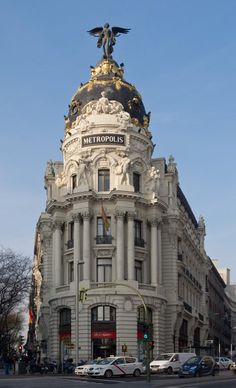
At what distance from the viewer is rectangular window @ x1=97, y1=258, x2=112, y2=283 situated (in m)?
72.3

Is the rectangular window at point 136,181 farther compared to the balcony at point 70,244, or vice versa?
the rectangular window at point 136,181

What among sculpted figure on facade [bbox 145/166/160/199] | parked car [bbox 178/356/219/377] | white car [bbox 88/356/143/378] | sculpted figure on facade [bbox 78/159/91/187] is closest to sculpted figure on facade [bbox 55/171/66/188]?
sculpted figure on facade [bbox 78/159/91/187]

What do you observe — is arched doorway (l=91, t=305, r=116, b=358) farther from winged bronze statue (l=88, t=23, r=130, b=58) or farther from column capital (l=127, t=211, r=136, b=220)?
winged bronze statue (l=88, t=23, r=130, b=58)

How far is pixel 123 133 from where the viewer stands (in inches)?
2953

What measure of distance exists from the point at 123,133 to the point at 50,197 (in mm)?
11055

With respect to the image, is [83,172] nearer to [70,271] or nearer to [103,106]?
[103,106]

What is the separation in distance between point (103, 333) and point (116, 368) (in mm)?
18227

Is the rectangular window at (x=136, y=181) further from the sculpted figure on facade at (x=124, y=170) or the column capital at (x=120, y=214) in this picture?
the column capital at (x=120, y=214)

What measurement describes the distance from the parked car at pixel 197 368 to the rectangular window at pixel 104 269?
→ 21407 millimetres

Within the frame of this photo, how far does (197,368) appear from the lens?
5084 centimetres

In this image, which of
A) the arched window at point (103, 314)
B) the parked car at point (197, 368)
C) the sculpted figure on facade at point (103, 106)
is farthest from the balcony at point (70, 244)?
the parked car at point (197, 368)

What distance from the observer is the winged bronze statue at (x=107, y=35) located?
8400 cm

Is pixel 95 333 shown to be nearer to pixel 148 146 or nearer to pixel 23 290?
pixel 23 290

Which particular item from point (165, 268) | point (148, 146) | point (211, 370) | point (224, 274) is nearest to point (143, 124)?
point (148, 146)
